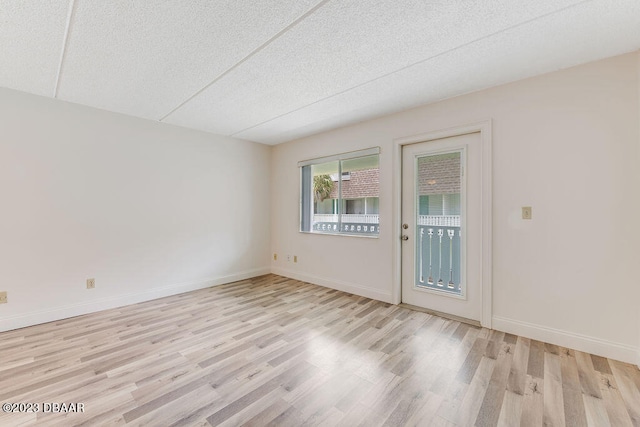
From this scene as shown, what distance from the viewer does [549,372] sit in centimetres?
193

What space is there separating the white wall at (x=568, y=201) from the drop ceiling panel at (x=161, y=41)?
2.19 meters

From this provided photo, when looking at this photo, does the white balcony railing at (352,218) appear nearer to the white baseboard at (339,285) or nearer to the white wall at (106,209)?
the white baseboard at (339,285)

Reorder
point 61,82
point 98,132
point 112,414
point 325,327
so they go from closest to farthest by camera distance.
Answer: point 112,414, point 61,82, point 325,327, point 98,132

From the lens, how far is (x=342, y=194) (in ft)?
13.4

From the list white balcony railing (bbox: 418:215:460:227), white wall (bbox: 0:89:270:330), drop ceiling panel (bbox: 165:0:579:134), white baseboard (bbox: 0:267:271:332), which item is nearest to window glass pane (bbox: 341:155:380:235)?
white balcony railing (bbox: 418:215:460:227)

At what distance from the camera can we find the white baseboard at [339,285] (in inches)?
137

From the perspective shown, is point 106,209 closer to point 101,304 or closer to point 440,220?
point 101,304

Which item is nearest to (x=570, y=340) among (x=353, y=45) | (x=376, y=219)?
(x=376, y=219)

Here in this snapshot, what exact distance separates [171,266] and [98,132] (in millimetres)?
1902

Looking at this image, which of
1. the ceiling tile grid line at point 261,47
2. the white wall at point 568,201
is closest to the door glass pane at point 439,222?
the white wall at point 568,201

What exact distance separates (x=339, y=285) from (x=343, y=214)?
42.1 inches

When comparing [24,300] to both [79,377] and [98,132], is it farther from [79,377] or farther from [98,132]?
[98,132]

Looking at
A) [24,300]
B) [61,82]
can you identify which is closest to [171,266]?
[24,300]

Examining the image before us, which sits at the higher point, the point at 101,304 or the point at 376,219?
the point at 376,219
